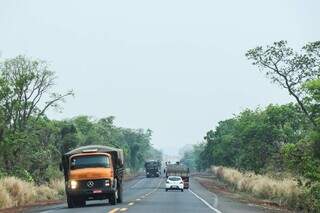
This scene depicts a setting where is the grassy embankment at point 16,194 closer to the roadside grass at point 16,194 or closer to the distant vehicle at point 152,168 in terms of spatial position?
the roadside grass at point 16,194

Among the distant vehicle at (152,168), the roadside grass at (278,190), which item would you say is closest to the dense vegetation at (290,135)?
the roadside grass at (278,190)

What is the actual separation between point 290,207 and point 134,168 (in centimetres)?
15595

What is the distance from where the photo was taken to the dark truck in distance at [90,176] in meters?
29.2

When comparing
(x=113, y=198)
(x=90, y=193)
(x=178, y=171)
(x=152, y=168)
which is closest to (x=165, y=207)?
(x=113, y=198)

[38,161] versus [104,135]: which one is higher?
[104,135]

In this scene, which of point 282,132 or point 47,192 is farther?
point 282,132

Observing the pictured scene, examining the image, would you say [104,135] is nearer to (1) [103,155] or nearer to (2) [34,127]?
(2) [34,127]

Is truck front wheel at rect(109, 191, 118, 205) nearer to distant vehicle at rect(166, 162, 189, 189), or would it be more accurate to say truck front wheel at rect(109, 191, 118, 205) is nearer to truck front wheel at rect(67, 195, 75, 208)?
truck front wheel at rect(67, 195, 75, 208)

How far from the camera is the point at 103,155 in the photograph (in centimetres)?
3016

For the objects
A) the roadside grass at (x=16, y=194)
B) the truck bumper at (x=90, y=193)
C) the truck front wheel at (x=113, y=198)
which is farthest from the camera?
the roadside grass at (x=16, y=194)

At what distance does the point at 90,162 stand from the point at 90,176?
92cm

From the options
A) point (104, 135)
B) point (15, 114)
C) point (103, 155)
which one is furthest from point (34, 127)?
point (104, 135)

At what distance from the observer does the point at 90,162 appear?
29938 millimetres

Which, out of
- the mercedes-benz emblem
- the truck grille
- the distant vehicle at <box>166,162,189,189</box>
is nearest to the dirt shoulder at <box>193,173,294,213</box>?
the distant vehicle at <box>166,162,189,189</box>
